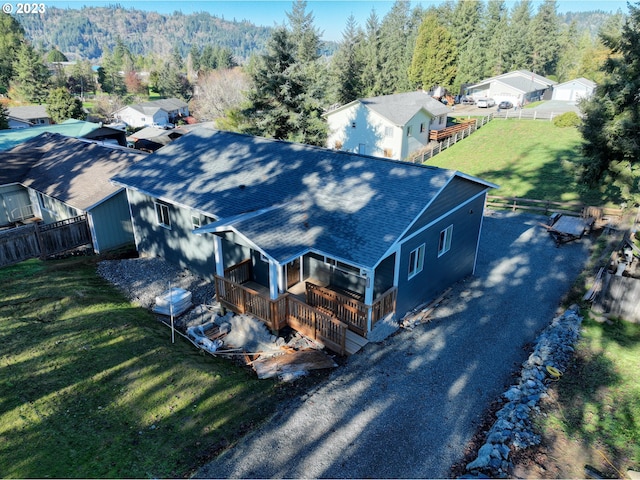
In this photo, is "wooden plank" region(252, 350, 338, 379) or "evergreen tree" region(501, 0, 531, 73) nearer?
"wooden plank" region(252, 350, 338, 379)

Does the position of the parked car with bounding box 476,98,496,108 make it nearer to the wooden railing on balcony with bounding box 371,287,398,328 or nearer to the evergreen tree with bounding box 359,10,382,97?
the evergreen tree with bounding box 359,10,382,97

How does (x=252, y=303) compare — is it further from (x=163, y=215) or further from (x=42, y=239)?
(x=42, y=239)

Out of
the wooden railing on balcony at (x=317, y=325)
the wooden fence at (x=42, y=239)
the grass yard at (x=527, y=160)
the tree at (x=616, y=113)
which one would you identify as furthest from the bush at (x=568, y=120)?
the wooden fence at (x=42, y=239)

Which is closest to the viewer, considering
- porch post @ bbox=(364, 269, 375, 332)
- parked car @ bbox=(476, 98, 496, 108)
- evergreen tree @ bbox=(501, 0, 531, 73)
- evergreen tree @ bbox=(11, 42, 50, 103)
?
porch post @ bbox=(364, 269, 375, 332)

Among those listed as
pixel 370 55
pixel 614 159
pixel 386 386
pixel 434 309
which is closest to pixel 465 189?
pixel 434 309

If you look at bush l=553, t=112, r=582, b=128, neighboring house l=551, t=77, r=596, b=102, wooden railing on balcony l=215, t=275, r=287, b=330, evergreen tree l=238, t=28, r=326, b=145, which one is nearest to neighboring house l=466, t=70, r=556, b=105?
neighboring house l=551, t=77, r=596, b=102

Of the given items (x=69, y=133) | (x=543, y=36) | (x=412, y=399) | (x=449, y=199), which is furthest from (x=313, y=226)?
(x=543, y=36)

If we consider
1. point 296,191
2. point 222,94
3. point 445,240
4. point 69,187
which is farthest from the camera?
point 222,94
